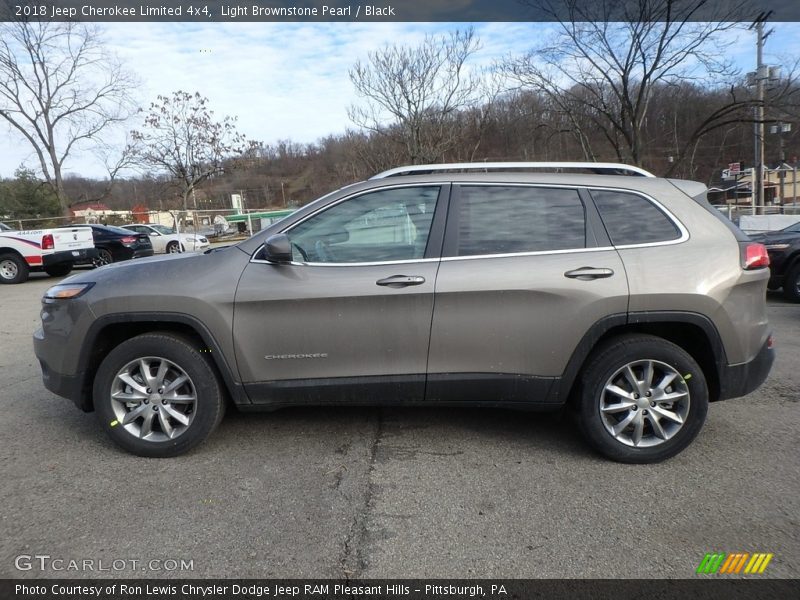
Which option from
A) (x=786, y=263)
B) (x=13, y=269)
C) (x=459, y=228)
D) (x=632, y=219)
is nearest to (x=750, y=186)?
(x=786, y=263)

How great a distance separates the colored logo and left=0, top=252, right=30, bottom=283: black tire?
1526 cm

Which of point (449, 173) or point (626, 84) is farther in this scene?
point (626, 84)

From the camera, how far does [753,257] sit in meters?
3.10

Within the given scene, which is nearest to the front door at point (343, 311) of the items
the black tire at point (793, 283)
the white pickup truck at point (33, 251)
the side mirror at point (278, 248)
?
the side mirror at point (278, 248)

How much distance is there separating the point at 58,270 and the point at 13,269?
3.29 ft

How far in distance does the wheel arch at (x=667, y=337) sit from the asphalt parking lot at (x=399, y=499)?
482mm

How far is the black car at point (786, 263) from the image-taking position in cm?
795

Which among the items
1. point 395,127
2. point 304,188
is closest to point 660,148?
point 395,127

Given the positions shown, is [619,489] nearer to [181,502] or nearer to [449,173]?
[449,173]

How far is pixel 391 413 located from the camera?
3.97 m

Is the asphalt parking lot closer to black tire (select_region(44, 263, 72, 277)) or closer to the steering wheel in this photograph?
the steering wheel

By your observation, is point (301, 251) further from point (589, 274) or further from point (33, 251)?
point (33, 251)
